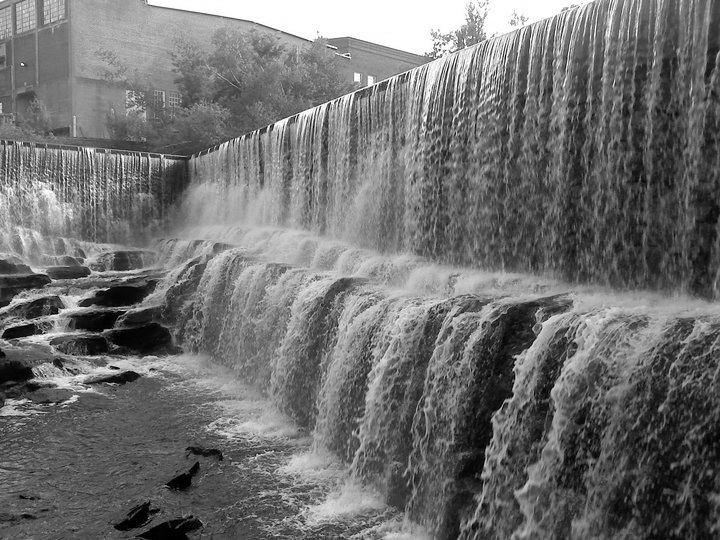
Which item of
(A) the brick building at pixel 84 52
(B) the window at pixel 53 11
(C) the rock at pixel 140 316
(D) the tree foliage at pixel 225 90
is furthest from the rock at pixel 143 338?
(B) the window at pixel 53 11

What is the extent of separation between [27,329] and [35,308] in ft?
3.43

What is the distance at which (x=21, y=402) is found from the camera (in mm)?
8734

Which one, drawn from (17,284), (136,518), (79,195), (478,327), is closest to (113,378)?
(136,518)

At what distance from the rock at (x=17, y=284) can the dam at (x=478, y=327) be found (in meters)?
A: 1.18

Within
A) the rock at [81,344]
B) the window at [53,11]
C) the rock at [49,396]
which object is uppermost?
the window at [53,11]

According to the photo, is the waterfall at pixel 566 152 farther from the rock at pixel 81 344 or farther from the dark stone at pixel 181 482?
the rock at pixel 81 344

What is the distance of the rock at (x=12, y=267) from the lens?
14139 mm

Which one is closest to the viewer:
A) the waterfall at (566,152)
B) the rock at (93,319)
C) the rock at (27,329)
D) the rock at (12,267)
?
the waterfall at (566,152)

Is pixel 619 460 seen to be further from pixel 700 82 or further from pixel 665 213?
pixel 700 82

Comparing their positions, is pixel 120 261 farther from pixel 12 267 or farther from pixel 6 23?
pixel 6 23

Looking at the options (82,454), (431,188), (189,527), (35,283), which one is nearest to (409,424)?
(189,527)

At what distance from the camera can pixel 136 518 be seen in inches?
211

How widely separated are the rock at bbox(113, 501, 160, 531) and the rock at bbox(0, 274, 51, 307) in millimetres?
9153

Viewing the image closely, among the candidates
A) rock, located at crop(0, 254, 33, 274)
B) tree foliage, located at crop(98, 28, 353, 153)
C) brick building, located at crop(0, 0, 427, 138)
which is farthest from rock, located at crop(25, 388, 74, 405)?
brick building, located at crop(0, 0, 427, 138)
